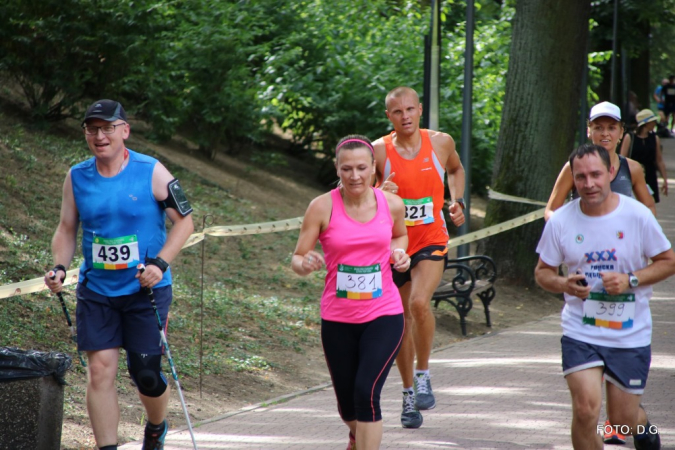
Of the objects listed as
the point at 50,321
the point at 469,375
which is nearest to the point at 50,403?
the point at 50,321

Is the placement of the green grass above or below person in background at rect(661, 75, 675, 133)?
below

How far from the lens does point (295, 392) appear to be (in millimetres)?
7508

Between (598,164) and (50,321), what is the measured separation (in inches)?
186

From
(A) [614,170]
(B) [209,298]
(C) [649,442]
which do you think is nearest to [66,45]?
(B) [209,298]

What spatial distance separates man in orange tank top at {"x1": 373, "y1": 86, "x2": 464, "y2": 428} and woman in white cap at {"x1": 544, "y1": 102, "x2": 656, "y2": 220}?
2.86 feet

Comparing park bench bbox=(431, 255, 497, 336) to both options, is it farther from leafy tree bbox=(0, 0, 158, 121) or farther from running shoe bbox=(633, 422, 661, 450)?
leafy tree bbox=(0, 0, 158, 121)

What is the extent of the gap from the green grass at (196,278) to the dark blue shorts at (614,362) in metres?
2.95

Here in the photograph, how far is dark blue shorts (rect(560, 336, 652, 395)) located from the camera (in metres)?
4.57

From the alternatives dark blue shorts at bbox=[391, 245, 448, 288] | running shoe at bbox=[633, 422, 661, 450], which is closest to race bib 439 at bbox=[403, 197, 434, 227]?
dark blue shorts at bbox=[391, 245, 448, 288]

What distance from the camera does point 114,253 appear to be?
16.3 ft

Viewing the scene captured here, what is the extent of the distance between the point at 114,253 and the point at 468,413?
2843 mm

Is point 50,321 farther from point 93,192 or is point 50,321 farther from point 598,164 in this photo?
point 598,164

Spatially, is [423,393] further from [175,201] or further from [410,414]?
[175,201]

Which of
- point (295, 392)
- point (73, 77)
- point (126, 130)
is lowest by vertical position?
point (295, 392)
